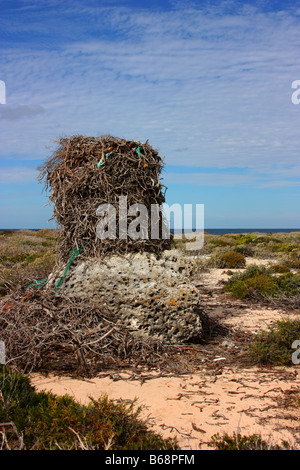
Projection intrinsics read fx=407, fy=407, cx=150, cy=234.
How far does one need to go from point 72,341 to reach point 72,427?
6.89 ft

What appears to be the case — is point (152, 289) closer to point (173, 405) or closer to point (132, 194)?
point (132, 194)

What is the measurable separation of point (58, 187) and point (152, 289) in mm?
2457

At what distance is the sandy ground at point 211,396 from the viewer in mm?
3801

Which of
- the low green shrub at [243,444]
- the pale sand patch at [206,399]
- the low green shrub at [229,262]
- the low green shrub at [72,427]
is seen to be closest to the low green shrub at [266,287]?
the low green shrub at [229,262]

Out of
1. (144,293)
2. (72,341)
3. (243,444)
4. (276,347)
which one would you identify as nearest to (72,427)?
(243,444)

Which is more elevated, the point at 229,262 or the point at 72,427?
the point at 229,262

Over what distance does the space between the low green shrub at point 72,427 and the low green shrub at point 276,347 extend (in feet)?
8.02

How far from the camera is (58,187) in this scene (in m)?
7.00

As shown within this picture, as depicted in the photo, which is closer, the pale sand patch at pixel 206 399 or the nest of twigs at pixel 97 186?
the pale sand patch at pixel 206 399

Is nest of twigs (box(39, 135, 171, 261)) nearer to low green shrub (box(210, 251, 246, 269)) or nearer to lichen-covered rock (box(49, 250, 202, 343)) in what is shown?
lichen-covered rock (box(49, 250, 202, 343))

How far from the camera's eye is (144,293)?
6121 mm

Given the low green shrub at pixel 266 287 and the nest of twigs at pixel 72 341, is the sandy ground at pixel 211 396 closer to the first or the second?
the nest of twigs at pixel 72 341

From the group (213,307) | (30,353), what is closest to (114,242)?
(30,353)

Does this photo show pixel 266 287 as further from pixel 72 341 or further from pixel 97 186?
pixel 72 341
